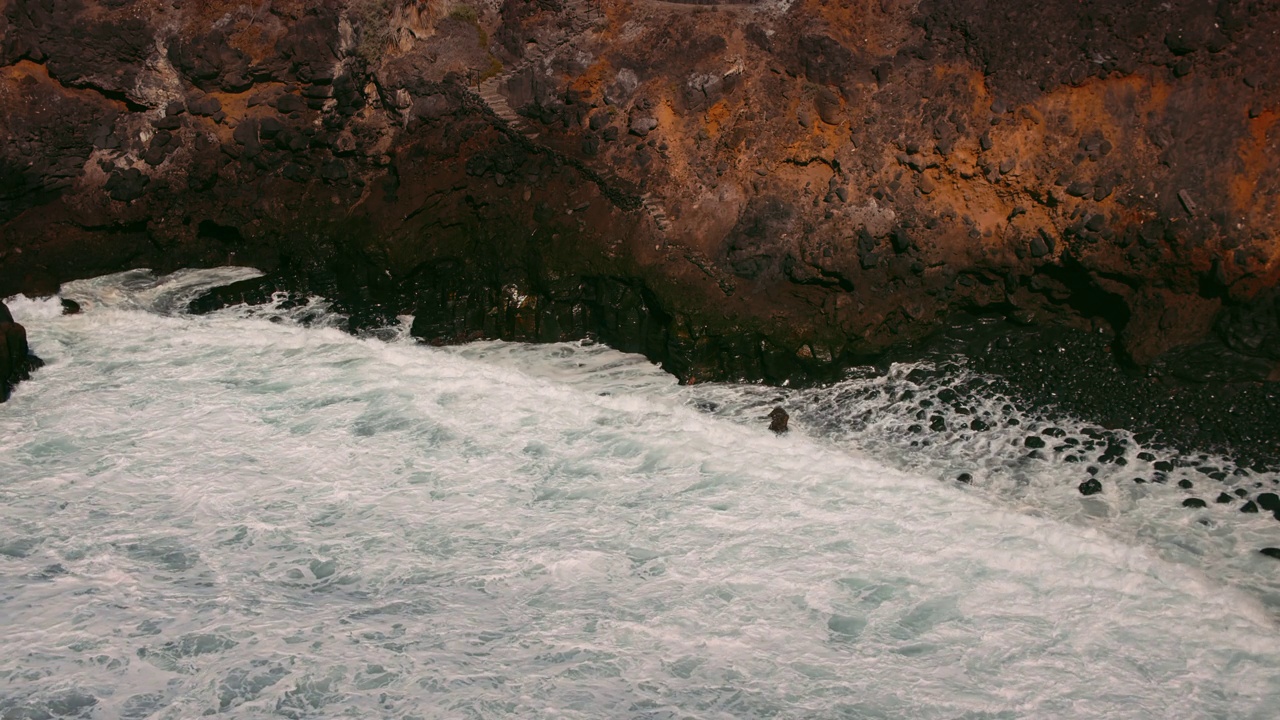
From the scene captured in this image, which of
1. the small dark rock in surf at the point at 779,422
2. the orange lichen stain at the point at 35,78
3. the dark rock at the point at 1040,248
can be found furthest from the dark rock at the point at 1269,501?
the orange lichen stain at the point at 35,78

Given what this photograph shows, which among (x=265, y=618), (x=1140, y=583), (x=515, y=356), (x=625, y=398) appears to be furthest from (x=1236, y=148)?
(x=265, y=618)

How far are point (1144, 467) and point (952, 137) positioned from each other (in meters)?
3.73

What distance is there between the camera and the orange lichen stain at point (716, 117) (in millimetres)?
12047

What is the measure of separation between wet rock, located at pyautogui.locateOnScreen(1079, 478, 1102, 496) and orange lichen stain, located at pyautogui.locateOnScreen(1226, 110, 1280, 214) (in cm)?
300

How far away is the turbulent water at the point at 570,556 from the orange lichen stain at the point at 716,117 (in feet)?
8.76

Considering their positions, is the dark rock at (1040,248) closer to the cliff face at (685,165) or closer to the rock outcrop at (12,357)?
the cliff face at (685,165)

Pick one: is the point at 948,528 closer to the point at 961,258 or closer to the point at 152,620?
the point at 961,258

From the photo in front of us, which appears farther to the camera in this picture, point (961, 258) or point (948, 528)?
point (961, 258)

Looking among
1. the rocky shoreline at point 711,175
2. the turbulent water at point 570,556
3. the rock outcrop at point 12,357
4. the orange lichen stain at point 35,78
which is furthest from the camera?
the orange lichen stain at point 35,78

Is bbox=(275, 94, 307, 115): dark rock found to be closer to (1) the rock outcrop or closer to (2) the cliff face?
(2) the cliff face

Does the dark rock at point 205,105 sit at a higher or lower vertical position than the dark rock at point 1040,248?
higher

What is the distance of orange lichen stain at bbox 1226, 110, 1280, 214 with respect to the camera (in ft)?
34.4

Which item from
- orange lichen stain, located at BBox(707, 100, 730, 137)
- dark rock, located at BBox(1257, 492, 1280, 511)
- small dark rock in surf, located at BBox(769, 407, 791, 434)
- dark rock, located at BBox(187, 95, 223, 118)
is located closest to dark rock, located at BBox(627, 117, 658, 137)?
orange lichen stain, located at BBox(707, 100, 730, 137)

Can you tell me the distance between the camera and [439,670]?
7.71 meters
